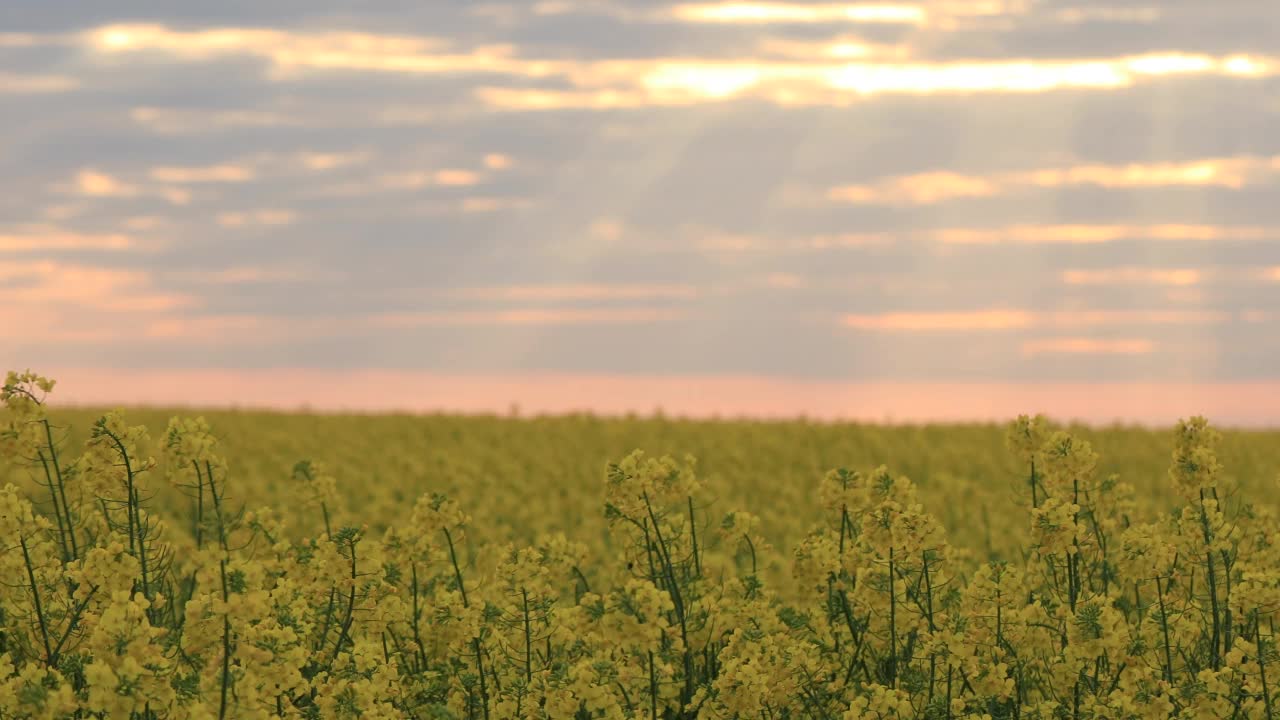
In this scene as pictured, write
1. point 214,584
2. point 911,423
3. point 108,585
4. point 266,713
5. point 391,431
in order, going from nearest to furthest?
point 266,713 → point 108,585 → point 214,584 → point 391,431 → point 911,423

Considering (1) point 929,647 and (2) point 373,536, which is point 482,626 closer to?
(1) point 929,647

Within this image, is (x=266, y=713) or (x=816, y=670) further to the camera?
(x=816, y=670)

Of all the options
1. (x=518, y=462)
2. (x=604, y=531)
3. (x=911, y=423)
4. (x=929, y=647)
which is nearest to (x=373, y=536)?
(x=604, y=531)

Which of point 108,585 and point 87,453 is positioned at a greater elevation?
point 87,453

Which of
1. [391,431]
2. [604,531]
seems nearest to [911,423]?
[391,431]

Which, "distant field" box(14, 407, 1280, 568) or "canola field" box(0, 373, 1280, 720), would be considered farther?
"distant field" box(14, 407, 1280, 568)

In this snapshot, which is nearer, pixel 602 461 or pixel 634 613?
pixel 634 613

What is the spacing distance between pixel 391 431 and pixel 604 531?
1668 centimetres

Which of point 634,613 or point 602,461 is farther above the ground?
point 602,461

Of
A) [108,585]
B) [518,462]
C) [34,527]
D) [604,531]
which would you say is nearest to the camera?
[108,585]

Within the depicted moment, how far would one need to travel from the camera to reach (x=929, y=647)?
6.48 metres

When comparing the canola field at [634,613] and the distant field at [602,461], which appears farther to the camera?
the distant field at [602,461]

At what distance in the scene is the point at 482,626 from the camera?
22.8ft

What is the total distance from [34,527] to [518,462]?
62.7 ft
